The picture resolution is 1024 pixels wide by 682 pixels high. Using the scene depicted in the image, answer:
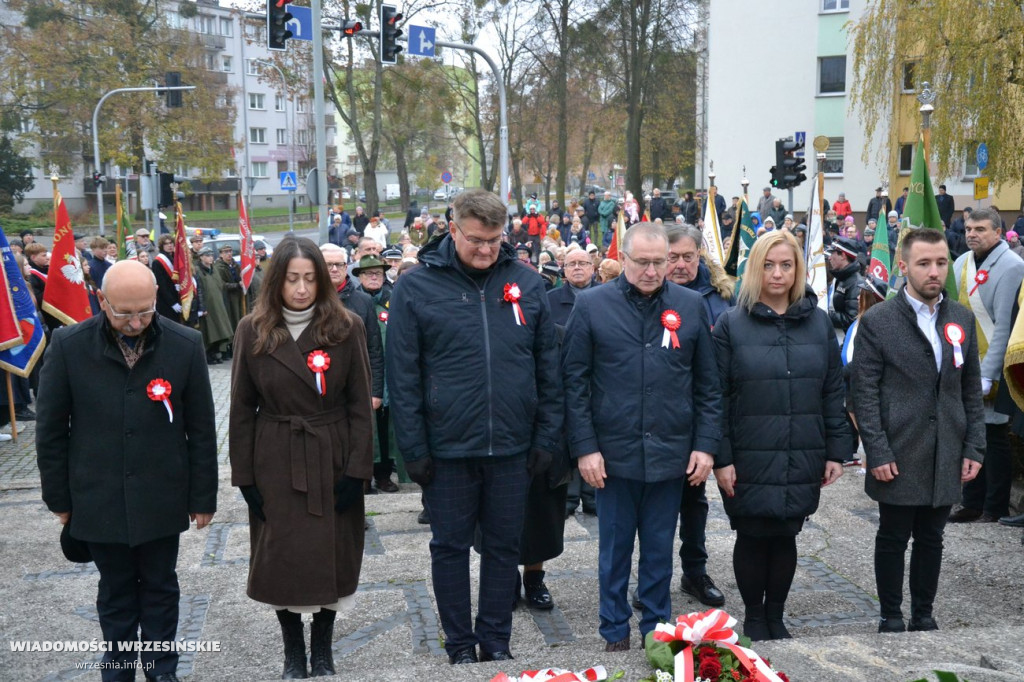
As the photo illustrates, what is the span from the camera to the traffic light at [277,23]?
17.0m

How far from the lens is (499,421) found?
449cm

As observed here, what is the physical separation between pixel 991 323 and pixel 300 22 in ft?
49.4

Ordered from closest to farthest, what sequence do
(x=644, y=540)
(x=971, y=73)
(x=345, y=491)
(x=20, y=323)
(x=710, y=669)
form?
(x=710, y=669) < (x=345, y=491) < (x=644, y=540) < (x=20, y=323) < (x=971, y=73)

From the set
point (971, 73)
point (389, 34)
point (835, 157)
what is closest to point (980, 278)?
point (389, 34)

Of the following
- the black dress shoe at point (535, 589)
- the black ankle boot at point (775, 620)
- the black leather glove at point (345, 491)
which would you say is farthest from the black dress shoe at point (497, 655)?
the black ankle boot at point (775, 620)

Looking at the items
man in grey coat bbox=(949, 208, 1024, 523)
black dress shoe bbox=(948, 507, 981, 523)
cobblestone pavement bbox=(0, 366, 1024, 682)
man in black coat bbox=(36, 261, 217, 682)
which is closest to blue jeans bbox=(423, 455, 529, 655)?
cobblestone pavement bbox=(0, 366, 1024, 682)

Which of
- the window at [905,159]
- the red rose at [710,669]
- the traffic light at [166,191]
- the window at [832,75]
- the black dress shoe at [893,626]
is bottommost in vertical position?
the black dress shoe at [893,626]

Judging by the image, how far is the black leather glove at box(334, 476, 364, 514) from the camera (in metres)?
4.53

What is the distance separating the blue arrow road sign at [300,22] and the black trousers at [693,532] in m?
14.1

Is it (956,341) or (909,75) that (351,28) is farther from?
(909,75)

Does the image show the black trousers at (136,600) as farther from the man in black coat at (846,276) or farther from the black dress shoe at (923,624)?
the man in black coat at (846,276)

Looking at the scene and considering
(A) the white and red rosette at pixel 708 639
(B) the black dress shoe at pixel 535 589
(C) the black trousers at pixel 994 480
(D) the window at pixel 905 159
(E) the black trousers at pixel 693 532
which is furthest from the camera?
(D) the window at pixel 905 159

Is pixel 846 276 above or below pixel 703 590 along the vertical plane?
above

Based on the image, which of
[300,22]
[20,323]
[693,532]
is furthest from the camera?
[300,22]
